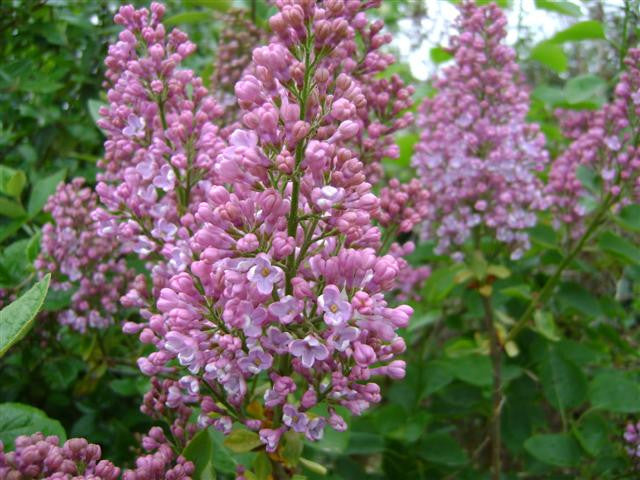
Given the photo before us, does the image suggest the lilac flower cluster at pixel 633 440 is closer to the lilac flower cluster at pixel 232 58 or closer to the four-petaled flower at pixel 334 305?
the four-petaled flower at pixel 334 305

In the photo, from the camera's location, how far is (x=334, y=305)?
981 mm

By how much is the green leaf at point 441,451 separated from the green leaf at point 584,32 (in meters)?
1.41

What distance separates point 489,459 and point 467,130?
132 cm

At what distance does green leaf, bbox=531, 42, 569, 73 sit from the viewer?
2.55 metres

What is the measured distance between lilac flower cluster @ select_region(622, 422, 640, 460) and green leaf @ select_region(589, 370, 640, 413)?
0.16 feet

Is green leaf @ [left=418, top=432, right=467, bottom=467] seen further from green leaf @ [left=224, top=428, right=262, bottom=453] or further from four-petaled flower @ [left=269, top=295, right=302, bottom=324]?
four-petaled flower @ [left=269, top=295, right=302, bottom=324]

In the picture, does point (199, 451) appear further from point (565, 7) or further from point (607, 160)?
point (565, 7)

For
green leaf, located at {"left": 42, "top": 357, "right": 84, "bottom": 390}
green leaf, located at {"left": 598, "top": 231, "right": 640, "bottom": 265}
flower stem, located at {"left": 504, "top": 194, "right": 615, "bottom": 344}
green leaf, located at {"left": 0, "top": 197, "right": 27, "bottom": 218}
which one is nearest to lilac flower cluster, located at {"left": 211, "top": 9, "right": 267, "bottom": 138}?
green leaf, located at {"left": 0, "top": 197, "right": 27, "bottom": 218}

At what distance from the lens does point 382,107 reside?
5.24 feet

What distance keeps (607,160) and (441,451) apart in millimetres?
1056

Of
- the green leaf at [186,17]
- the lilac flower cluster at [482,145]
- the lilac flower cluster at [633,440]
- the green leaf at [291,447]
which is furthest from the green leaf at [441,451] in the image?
the green leaf at [186,17]

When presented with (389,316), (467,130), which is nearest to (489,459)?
(467,130)

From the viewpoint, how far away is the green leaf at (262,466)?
116 centimetres

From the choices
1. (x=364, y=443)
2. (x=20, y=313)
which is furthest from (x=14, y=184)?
(x=364, y=443)
